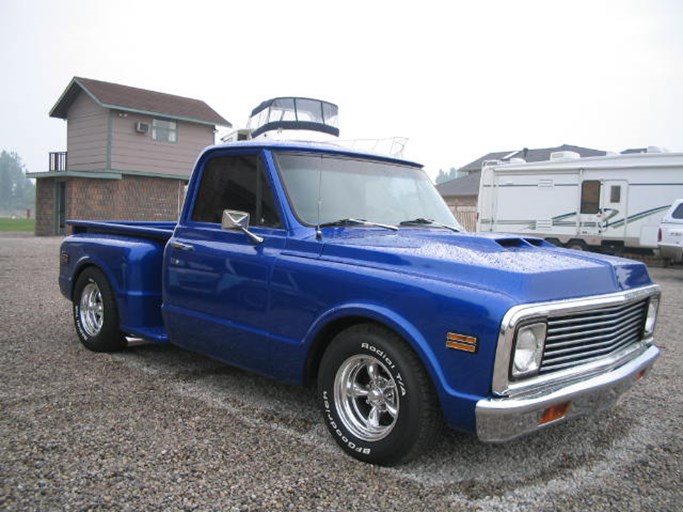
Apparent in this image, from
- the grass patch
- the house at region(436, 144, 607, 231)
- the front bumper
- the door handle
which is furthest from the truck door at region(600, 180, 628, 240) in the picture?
the grass patch

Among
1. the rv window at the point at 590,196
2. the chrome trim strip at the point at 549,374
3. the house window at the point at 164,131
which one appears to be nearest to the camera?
the chrome trim strip at the point at 549,374

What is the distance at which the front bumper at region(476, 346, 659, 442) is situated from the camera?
270 cm

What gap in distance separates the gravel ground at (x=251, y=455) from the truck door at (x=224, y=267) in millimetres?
480

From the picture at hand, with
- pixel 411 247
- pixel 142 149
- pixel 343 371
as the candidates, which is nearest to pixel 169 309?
pixel 343 371

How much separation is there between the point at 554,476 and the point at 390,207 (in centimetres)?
209

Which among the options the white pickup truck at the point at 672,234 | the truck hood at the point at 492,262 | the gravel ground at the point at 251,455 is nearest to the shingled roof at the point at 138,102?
the white pickup truck at the point at 672,234

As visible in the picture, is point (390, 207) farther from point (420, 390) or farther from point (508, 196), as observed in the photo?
point (508, 196)

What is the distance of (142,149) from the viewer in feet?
80.4

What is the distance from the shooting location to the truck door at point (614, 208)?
15.8 m

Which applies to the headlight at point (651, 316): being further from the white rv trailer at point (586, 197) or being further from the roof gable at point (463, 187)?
the roof gable at point (463, 187)

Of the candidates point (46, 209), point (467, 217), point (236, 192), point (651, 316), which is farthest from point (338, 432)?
point (46, 209)

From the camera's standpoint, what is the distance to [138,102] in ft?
81.7

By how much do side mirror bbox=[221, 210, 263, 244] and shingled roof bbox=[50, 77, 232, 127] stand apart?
21.9 m

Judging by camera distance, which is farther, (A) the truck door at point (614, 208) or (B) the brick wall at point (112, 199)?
(B) the brick wall at point (112, 199)
